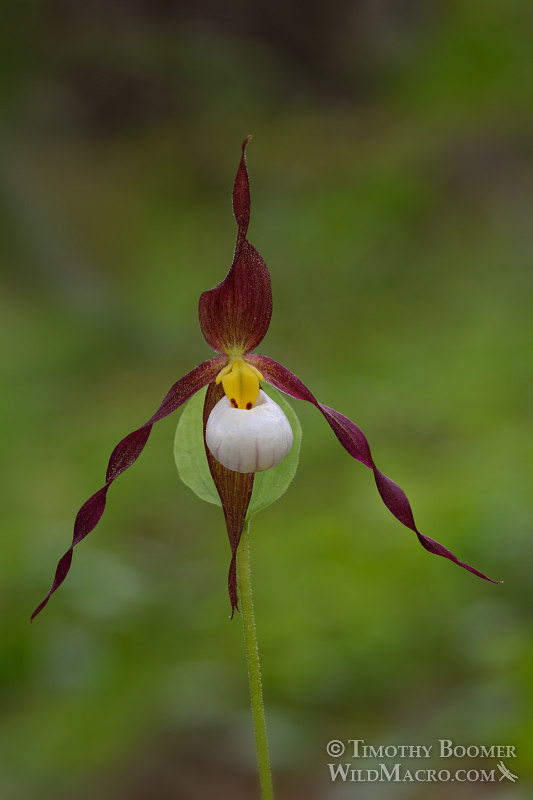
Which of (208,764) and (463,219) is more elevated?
(463,219)

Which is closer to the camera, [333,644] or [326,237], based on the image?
[333,644]

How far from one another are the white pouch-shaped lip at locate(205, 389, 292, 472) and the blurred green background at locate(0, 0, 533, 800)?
2.19ft

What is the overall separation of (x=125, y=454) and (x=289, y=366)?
2.77m

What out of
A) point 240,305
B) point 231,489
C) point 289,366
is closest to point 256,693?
point 231,489

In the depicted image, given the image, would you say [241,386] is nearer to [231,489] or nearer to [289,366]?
[231,489]

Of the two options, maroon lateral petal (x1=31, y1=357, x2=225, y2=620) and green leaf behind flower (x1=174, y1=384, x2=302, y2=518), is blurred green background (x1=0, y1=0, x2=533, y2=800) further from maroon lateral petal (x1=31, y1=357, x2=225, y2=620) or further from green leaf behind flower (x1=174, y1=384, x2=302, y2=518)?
maroon lateral petal (x1=31, y1=357, x2=225, y2=620)

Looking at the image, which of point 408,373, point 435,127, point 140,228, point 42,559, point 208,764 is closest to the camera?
point 208,764

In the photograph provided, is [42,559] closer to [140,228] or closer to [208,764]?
[208,764]

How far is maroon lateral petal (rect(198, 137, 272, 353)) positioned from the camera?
0.69m

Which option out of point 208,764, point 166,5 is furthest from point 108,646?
point 166,5

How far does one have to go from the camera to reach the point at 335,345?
3.76 meters

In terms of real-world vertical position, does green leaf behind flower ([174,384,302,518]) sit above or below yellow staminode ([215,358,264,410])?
below

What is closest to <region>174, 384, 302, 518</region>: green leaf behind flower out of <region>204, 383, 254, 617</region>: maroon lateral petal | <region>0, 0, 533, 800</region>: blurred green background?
<region>204, 383, 254, 617</region>: maroon lateral petal

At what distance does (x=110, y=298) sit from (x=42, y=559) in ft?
7.21
